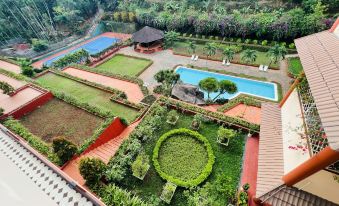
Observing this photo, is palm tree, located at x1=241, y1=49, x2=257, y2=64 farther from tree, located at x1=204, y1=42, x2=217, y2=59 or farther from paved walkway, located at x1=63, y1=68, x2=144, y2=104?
paved walkway, located at x1=63, y1=68, x2=144, y2=104

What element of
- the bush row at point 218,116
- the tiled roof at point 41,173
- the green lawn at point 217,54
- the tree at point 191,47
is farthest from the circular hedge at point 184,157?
the tree at point 191,47

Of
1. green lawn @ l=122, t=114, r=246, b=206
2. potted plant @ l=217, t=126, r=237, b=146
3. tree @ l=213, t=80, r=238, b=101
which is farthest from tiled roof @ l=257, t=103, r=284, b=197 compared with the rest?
tree @ l=213, t=80, r=238, b=101

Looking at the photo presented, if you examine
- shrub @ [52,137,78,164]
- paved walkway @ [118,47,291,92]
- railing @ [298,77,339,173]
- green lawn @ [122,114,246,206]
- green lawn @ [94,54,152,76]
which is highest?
railing @ [298,77,339,173]

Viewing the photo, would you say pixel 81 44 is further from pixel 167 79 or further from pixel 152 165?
pixel 152 165

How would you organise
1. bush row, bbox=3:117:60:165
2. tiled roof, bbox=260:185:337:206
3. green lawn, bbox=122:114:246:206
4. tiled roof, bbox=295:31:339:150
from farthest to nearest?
1. bush row, bbox=3:117:60:165
2. green lawn, bbox=122:114:246:206
3. tiled roof, bbox=260:185:337:206
4. tiled roof, bbox=295:31:339:150

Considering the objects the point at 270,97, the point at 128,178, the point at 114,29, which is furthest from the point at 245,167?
the point at 114,29

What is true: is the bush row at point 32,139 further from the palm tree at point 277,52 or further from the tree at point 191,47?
the palm tree at point 277,52

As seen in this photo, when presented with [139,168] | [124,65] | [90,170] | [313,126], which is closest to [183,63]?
[124,65]
